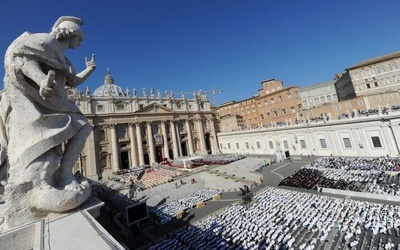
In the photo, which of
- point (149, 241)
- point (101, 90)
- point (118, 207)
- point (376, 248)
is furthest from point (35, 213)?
point (101, 90)

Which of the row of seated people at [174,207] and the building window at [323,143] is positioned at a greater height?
the building window at [323,143]

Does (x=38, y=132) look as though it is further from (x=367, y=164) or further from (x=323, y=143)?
(x=323, y=143)

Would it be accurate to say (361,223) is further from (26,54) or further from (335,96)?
(335,96)

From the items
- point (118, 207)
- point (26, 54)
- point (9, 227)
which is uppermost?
point (26, 54)

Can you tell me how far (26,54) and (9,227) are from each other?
9.70 feet

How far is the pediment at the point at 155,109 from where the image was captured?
42059 mm

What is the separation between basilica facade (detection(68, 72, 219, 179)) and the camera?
118 ft

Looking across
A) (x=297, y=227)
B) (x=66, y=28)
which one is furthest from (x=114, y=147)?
(x=66, y=28)

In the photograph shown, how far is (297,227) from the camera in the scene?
10977 mm

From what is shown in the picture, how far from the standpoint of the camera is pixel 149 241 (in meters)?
12.1

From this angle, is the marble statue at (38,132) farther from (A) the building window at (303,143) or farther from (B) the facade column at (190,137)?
(B) the facade column at (190,137)

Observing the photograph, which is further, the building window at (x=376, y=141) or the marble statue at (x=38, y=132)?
the building window at (x=376, y=141)

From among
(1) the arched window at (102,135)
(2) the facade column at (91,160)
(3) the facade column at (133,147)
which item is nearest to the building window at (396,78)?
(3) the facade column at (133,147)

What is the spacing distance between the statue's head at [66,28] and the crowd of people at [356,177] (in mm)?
18794
